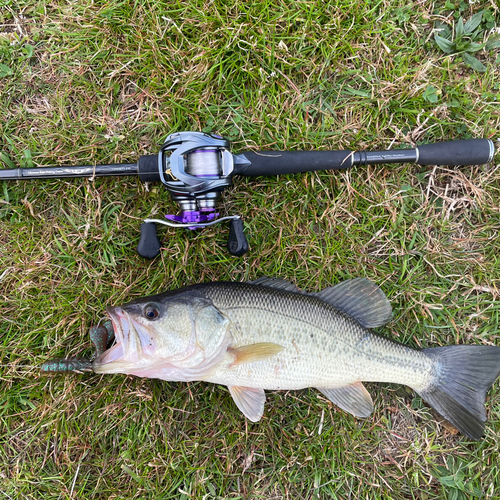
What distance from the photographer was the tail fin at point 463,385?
269cm

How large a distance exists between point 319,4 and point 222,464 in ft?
12.2

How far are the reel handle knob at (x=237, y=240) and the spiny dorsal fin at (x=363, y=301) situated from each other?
741 millimetres

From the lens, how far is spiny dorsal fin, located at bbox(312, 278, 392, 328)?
105 inches

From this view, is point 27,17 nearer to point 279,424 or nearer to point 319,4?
point 319,4

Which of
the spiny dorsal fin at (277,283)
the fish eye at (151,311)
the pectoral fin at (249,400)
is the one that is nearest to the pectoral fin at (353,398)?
the pectoral fin at (249,400)

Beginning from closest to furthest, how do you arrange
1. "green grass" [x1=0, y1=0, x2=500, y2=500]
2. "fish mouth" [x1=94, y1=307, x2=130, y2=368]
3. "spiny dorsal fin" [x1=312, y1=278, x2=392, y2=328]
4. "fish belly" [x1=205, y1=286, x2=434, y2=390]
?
"fish mouth" [x1=94, y1=307, x2=130, y2=368] → "fish belly" [x1=205, y1=286, x2=434, y2=390] → "spiny dorsal fin" [x1=312, y1=278, x2=392, y2=328] → "green grass" [x1=0, y1=0, x2=500, y2=500]

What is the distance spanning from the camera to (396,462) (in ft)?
9.52

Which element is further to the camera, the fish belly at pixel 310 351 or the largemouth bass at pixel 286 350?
the fish belly at pixel 310 351

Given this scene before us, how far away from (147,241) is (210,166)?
743 millimetres

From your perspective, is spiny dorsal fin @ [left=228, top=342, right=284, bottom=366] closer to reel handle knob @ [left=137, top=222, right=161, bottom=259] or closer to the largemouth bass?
the largemouth bass

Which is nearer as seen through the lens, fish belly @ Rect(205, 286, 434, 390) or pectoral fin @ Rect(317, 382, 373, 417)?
fish belly @ Rect(205, 286, 434, 390)

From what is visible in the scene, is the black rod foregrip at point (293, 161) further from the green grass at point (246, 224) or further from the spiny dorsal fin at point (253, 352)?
the spiny dorsal fin at point (253, 352)

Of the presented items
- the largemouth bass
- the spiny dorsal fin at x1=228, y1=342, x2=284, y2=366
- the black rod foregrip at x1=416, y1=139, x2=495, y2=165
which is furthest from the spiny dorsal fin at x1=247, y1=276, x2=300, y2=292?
the black rod foregrip at x1=416, y1=139, x2=495, y2=165

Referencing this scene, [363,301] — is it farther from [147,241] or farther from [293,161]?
[147,241]
